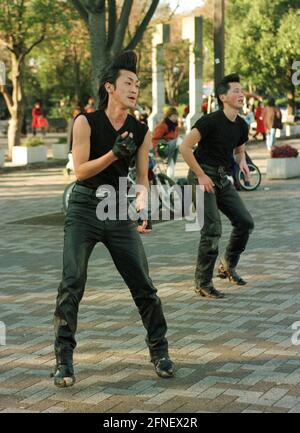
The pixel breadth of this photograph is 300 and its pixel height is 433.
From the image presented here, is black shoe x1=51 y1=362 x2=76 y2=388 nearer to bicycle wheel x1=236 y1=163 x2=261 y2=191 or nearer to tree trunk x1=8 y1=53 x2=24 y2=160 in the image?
bicycle wheel x1=236 y1=163 x2=261 y2=191

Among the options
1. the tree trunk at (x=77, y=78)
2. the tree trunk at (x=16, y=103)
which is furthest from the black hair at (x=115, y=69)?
the tree trunk at (x=77, y=78)

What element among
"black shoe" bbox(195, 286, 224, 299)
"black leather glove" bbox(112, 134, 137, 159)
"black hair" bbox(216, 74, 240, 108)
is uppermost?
"black hair" bbox(216, 74, 240, 108)

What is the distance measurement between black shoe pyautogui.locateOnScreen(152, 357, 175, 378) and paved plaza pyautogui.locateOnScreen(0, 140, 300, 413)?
0.05m

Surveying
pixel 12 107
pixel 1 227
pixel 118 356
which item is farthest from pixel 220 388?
pixel 12 107

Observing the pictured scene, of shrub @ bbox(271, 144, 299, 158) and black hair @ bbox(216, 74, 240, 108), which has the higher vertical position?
black hair @ bbox(216, 74, 240, 108)

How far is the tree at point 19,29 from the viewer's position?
74.8 feet

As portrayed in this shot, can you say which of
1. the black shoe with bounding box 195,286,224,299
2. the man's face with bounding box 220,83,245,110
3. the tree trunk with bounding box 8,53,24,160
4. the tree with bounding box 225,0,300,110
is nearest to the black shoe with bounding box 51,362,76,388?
the black shoe with bounding box 195,286,224,299

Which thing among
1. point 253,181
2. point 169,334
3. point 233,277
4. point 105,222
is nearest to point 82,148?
point 105,222

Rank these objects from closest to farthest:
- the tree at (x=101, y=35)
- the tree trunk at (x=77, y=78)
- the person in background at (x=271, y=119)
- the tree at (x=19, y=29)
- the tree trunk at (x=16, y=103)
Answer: the tree at (x=101, y=35) → the tree at (x=19, y=29) → the tree trunk at (x=16, y=103) → the person in background at (x=271, y=119) → the tree trunk at (x=77, y=78)

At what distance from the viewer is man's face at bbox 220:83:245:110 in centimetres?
798

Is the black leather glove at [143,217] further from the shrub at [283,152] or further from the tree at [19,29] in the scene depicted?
the tree at [19,29]

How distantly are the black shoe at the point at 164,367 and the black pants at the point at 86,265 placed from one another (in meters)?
0.04

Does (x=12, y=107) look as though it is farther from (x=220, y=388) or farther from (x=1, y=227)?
(x=220, y=388)
